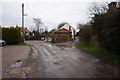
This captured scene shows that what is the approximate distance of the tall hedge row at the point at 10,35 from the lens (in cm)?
1891

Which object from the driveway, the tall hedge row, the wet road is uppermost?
the tall hedge row

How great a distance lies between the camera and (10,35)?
63.1 feet

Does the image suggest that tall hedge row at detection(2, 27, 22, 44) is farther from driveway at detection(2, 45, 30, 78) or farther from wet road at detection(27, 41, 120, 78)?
wet road at detection(27, 41, 120, 78)

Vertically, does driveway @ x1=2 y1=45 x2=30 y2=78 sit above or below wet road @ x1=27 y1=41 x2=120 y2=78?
above

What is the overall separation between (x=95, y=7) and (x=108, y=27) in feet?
19.9

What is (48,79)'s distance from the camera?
13.9 feet

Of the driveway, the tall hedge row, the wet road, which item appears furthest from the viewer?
the tall hedge row

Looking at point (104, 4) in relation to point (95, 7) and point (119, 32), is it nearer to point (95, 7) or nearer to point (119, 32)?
point (95, 7)

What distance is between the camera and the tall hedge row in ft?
62.0

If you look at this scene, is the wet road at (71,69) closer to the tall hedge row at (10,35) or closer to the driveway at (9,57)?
the driveway at (9,57)

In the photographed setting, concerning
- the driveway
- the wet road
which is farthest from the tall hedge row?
the wet road

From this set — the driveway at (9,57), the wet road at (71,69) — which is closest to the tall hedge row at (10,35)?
the driveway at (9,57)

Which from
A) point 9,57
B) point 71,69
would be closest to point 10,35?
point 9,57

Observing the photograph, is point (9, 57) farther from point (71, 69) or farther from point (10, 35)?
point (10, 35)
